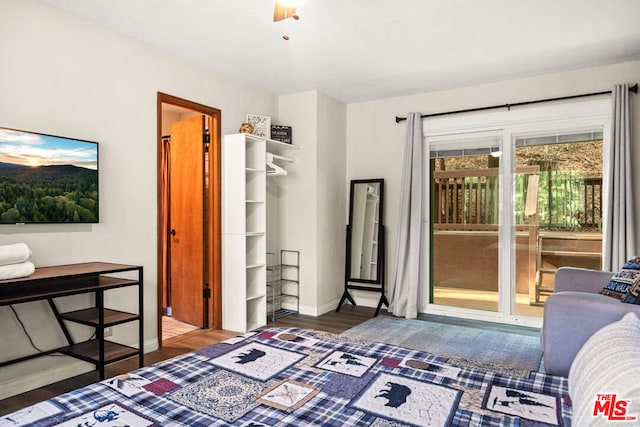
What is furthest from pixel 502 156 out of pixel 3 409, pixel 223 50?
pixel 3 409

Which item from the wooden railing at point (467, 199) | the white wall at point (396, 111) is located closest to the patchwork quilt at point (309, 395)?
the wooden railing at point (467, 199)

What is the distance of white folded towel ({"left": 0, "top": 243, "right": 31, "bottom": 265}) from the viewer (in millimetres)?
2295

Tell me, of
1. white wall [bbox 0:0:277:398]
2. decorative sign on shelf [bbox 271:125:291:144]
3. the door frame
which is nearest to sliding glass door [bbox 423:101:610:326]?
decorative sign on shelf [bbox 271:125:291:144]

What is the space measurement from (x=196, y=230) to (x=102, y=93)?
1.66 meters

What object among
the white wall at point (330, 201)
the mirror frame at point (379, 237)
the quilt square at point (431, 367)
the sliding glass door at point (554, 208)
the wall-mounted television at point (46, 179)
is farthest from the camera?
the mirror frame at point (379, 237)

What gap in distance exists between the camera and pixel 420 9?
2.93 m

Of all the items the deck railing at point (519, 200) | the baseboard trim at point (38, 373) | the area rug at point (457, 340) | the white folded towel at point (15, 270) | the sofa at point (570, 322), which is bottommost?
the area rug at point (457, 340)

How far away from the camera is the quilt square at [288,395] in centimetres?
132

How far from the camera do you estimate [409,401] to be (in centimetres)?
134

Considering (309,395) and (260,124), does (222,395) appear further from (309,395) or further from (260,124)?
(260,124)

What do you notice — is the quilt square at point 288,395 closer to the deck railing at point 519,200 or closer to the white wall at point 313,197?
the white wall at point 313,197

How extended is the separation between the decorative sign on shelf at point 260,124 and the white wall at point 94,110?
23.4 inches

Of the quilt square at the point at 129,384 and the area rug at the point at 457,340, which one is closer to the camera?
the quilt square at the point at 129,384

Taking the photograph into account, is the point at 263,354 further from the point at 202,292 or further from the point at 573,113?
the point at 573,113
